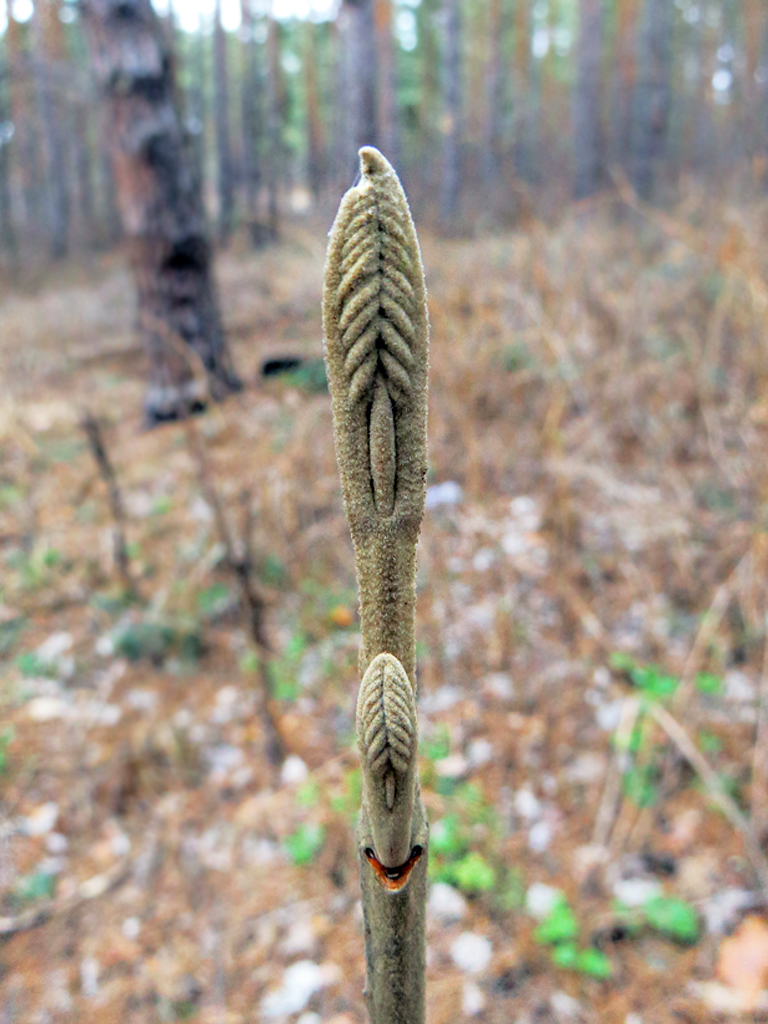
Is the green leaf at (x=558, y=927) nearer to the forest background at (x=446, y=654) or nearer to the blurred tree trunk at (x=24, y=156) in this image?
the forest background at (x=446, y=654)

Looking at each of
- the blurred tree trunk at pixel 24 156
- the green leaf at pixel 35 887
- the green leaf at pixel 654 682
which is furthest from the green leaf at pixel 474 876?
the blurred tree trunk at pixel 24 156

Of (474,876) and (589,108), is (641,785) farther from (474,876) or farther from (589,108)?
(589,108)

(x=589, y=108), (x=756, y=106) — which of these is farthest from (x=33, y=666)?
(x=589, y=108)

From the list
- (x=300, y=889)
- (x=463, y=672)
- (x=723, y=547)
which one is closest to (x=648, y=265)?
(x=723, y=547)

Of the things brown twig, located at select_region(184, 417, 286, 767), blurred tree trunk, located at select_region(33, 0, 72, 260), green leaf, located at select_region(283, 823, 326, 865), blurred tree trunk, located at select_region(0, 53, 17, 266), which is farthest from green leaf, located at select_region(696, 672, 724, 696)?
blurred tree trunk, located at select_region(33, 0, 72, 260)

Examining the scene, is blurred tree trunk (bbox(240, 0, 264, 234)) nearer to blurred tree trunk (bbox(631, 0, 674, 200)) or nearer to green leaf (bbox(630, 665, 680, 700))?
blurred tree trunk (bbox(631, 0, 674, 200))

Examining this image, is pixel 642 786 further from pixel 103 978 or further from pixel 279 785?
pixel 103 978
